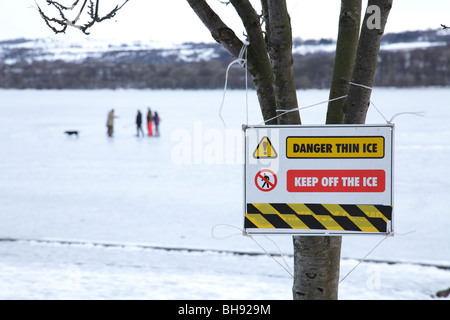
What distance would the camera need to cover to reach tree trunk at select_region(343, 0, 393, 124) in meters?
2.77

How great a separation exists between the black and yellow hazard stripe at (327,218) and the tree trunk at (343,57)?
0.63 metres

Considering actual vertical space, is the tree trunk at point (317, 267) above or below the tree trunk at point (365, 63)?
below

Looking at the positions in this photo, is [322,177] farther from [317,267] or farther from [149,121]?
[149,121]

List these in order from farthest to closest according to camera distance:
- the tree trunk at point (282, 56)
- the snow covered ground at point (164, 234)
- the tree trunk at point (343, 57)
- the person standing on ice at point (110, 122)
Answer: the person standing on ice at point (110, 122) < the snow covered ground at point (164, 234) < the tree trunk at point (343, 57) < the tree trunk at point (282, 56)

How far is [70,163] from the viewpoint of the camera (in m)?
14.5

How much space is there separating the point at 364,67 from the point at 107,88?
9930cm

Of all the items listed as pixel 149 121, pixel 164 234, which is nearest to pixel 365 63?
pixel 164 234

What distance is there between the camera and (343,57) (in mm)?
3014

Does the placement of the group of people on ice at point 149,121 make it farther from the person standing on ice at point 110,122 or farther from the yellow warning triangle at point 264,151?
the yellow warning triangle at point 264,151

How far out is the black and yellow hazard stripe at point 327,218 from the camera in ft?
8.44

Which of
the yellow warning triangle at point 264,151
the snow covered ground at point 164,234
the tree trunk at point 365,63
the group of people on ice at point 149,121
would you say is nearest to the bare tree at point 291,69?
the tree trunk at point 365,63

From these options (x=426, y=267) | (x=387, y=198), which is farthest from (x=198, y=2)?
(x=426, y=267)

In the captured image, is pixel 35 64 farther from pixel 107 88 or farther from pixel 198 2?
pixel 198 2

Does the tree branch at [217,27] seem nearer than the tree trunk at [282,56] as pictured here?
No
